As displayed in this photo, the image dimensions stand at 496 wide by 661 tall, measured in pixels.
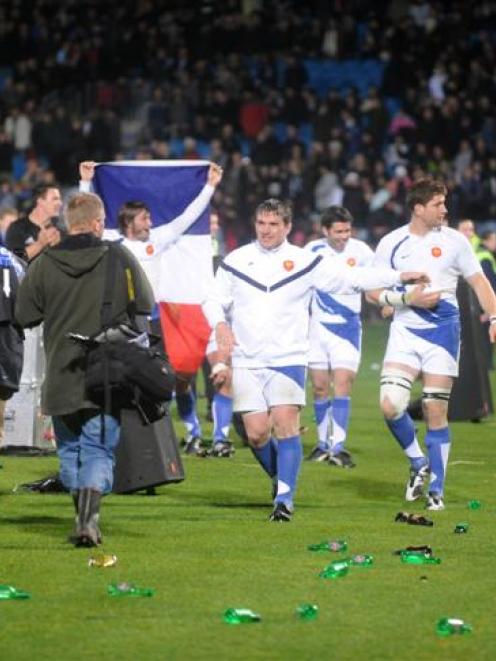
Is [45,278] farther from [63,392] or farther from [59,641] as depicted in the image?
[59,641]

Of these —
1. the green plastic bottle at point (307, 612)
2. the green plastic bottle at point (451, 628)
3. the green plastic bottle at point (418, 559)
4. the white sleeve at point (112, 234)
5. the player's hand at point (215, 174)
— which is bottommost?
the green plastic bottle at point (418, 559)

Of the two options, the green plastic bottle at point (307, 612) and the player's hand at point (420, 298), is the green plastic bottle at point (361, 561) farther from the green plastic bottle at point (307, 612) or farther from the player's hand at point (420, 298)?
the player's hand at point (420, 298)

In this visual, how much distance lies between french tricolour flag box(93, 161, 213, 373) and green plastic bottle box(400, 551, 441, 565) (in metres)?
5.69

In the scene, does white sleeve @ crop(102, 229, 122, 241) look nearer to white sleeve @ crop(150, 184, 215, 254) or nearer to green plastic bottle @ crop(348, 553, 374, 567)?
white sleeve @ crop(150, 184, 215, 254)

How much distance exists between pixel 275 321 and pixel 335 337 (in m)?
4.14

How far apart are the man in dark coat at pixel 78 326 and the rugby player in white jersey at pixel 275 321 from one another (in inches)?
57.3

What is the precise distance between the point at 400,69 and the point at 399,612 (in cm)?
3104

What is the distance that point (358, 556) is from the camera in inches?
429

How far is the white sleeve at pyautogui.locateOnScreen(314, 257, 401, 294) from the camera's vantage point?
1279 cm

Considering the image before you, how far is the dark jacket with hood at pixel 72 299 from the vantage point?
11.3 metres

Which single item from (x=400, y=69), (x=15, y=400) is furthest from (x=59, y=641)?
(x=400, y=69)

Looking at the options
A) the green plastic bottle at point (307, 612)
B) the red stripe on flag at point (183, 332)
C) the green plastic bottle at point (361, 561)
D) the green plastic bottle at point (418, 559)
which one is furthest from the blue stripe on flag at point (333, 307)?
the green plastic bottle at point (307, 612)

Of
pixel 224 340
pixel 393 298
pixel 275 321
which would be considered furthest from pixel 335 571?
pixel 393 298

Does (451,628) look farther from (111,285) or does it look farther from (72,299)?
(72,299)
